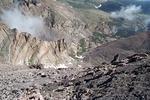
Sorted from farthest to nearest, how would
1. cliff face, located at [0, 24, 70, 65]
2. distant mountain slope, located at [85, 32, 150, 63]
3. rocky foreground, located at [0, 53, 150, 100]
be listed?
1. distant mountain slope, located at [85, 32, 150, 63]
2. cliff face, located at [0, 24, 70, 65]
3. rocky foreground, located at [0, 53, 150, 100]

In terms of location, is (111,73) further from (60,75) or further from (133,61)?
(60,75)

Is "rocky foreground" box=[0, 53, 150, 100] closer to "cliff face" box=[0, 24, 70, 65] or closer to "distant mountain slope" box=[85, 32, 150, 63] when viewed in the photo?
"cliff face" box=[0, 24, 70, 65]

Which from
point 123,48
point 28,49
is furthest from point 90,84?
point 123,48

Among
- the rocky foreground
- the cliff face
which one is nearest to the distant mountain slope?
the cliff face

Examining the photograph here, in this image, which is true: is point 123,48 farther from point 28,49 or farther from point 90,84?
point 90,84

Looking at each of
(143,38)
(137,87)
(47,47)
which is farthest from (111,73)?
(143,38)

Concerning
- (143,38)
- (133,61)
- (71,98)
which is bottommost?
(71,98)
